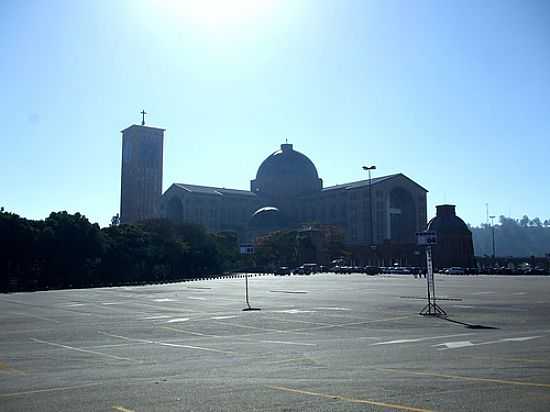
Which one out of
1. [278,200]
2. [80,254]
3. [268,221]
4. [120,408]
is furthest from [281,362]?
[278,200]

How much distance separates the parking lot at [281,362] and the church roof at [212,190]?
131 m

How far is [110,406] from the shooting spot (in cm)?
812

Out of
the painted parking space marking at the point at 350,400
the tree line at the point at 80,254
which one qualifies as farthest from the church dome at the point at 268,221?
the painted parking space marking at the point at 350,400

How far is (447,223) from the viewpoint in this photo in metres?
106

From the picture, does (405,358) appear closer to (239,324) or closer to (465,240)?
(239,324)

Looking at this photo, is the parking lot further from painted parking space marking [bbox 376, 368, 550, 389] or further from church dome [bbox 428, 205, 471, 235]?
church dome [bbox 428, 205, 471, 235]

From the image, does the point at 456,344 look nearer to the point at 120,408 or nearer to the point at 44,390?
the point at 120,408

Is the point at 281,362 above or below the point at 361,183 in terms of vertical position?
below

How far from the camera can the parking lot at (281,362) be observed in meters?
8.34

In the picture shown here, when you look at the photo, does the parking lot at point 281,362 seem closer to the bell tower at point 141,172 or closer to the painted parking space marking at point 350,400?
the painted parking space marking at point 350,400

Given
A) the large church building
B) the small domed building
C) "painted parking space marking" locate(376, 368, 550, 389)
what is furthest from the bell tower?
"painted parking space marking" locate(376, 368, 550, 389)

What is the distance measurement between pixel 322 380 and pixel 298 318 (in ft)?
39.1

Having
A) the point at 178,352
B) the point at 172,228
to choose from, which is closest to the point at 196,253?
the point at 172,228

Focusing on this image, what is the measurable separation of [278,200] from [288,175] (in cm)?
754
